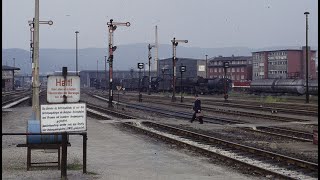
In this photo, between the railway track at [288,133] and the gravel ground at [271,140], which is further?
the railway track at [288,133]

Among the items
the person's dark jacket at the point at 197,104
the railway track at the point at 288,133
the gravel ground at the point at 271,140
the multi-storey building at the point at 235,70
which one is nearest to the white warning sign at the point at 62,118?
the gravel ground at the point at 271,140

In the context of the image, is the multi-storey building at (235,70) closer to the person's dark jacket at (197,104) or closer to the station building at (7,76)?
the station building at (7,76)

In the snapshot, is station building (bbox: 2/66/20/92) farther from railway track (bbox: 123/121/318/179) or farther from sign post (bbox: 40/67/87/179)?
sign post (bbox: 40/67/87/179)

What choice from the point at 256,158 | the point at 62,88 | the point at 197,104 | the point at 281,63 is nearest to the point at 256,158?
the point at 256,158


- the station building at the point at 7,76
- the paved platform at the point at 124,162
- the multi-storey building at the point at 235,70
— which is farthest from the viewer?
the multi-storey building at the point at 235,70

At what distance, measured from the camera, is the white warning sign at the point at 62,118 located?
33.8 ft

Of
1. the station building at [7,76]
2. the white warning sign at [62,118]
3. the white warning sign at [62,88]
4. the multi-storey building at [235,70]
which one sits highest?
the multi-storey building at [235,70]

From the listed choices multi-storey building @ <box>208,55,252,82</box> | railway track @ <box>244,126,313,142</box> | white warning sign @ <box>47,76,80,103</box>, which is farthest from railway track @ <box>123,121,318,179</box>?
multi-storey building @ <box>208,55,252,82</box>

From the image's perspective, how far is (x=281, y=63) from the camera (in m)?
127

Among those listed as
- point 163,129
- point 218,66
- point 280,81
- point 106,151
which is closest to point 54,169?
point 106,151

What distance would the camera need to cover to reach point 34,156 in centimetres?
1495

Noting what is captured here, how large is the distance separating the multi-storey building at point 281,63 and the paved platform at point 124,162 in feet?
346

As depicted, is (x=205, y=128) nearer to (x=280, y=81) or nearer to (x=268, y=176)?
(x=268, y=176)

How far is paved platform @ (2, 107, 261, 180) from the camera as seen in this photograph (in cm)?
1188
